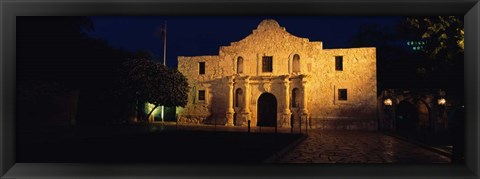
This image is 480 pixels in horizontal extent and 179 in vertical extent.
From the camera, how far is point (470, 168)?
268 inches

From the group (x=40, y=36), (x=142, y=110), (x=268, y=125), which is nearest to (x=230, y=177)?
(x=40, y=36)

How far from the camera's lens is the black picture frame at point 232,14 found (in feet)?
21.5

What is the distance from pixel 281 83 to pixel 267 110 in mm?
1965

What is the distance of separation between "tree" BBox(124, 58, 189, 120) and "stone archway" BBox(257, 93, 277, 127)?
592 centimetres

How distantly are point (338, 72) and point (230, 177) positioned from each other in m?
17.2

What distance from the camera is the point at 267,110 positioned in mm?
23969

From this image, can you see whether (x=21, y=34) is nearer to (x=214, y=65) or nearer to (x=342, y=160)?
(x=342, y=160)

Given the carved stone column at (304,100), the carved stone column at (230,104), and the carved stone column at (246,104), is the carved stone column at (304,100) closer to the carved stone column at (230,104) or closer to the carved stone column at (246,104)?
the carved stone column at (246,104)

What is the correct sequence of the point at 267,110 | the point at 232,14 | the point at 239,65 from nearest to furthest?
the point at 232,14 → the point at 267,110 → the point at 239,65

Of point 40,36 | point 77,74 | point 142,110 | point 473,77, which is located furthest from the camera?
point 142,110

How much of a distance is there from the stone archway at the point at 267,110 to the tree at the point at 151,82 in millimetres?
5924

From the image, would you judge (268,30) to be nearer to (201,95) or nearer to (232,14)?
(201,95)

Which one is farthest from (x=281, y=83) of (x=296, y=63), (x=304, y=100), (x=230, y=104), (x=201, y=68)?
(x=201, y=68)

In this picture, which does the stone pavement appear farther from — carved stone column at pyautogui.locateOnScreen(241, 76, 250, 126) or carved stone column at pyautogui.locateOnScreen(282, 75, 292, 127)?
carved stone column at pyautogui.locateOnScreen(241, 76, 250, 126)
